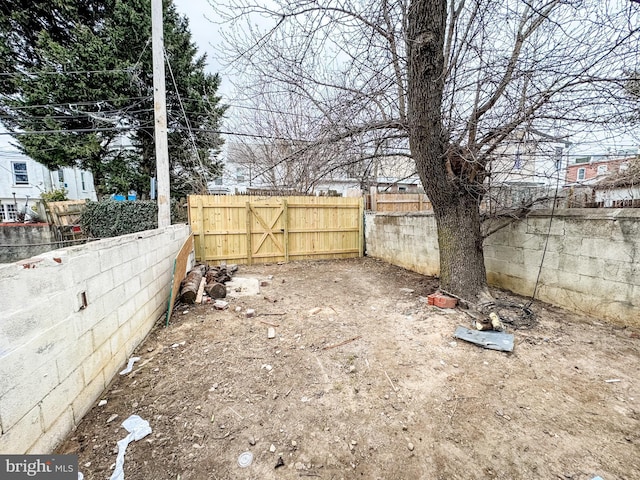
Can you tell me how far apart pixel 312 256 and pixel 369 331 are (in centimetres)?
477

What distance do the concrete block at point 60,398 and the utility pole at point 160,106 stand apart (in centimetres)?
405

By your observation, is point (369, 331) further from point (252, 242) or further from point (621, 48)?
point (252, 242)

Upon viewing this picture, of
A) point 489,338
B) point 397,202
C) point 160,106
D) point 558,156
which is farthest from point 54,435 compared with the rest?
point 397,202

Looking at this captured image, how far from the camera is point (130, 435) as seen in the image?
1.70m

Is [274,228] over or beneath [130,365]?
over

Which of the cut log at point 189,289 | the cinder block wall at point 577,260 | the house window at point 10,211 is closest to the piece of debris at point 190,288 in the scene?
the cut log at point 189,289

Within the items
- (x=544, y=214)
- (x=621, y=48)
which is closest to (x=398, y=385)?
(x=544, y=214)

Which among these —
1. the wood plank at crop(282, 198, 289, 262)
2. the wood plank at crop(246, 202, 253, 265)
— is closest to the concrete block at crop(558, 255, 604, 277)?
the wood plank at crop(282, 198, 289, 262)

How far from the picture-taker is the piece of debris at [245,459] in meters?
1.50

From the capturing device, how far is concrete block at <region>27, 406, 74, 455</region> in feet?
4.66

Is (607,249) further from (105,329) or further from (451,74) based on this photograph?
(105,329)

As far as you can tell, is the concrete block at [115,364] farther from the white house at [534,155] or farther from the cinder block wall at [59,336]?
the white house at [534,155]

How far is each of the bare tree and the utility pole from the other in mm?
2575

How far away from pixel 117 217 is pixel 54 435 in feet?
26.9
